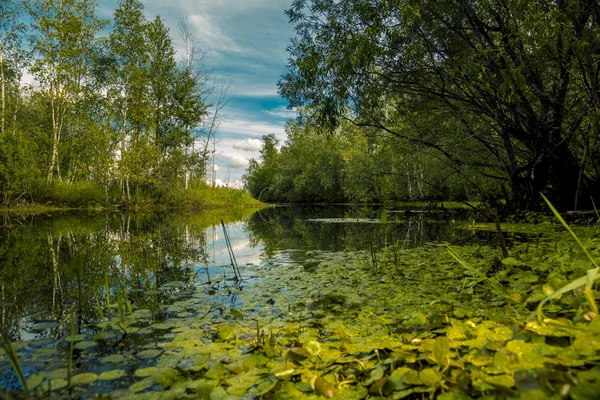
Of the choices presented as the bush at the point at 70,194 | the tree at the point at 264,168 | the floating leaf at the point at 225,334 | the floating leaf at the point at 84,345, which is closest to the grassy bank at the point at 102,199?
the bush at the point at 70,194

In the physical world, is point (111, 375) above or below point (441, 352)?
below

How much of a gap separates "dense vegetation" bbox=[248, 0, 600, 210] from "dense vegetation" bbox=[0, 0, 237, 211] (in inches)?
550

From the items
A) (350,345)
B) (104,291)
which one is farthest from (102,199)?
(350,345)

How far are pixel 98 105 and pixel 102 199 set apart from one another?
5788 millimetres

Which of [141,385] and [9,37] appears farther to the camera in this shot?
[9,37]

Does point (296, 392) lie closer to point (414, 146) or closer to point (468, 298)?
point (468, 298)

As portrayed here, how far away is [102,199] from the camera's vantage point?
61.5ft

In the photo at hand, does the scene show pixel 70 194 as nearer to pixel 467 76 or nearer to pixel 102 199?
pixel 102 199

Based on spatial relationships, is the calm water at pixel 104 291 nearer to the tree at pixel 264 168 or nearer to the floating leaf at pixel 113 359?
the floating leaf at pixel 113 359

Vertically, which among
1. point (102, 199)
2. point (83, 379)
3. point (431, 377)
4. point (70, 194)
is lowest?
point (83, 379)

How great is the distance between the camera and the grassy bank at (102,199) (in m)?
16.1

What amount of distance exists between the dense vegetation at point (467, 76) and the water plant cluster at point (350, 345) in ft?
12.2

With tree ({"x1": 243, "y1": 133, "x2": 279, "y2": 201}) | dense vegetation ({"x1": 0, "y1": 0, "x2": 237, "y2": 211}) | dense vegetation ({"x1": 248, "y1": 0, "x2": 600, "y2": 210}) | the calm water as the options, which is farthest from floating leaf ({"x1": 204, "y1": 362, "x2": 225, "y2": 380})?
tree ({"x1": 243, "y1": 133, "x2": 279, "y2": 201})

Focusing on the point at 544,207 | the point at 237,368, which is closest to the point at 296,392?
the point at 237,368
